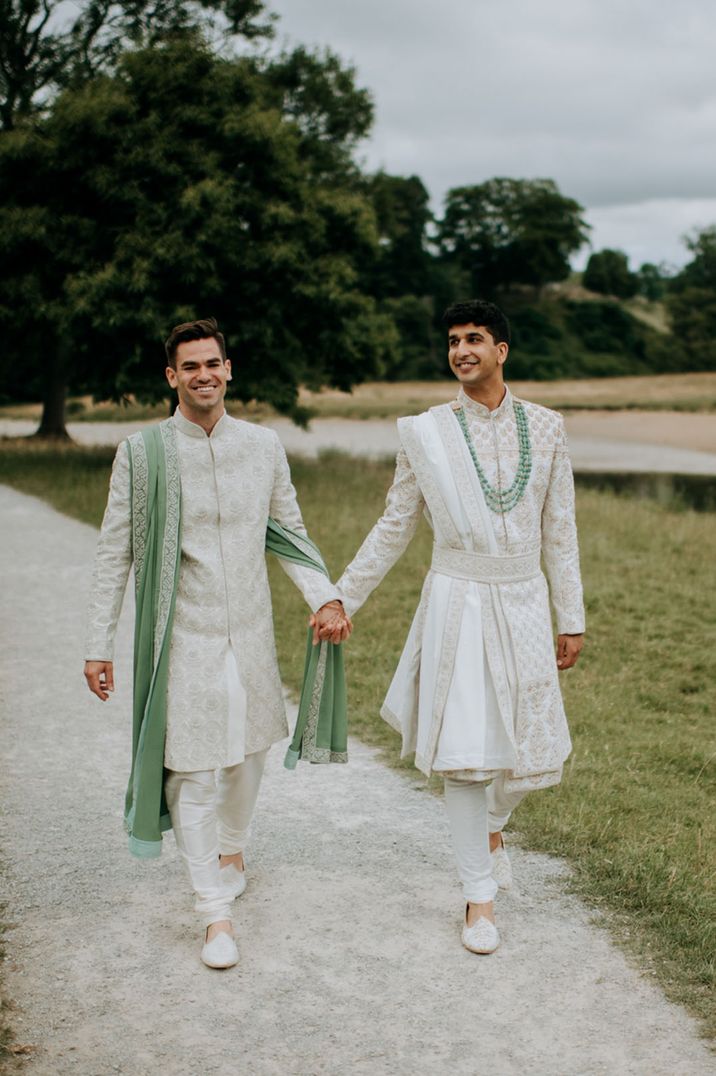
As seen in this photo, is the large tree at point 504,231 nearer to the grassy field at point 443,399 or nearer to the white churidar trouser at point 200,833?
the grassy field at point 443,399

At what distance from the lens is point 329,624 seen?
392 centimetres

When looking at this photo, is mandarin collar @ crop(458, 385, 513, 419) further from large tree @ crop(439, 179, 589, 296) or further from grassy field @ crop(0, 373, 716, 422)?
large tree @ crop(439, 179, 589, 296)

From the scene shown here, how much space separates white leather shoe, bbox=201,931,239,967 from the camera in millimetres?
3520

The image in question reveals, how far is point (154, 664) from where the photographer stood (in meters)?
3.67

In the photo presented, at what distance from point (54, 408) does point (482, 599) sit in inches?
1028

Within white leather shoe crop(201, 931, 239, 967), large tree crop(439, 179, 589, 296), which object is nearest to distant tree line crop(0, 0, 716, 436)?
white leather shoe crop(201, 931, 239, 967)

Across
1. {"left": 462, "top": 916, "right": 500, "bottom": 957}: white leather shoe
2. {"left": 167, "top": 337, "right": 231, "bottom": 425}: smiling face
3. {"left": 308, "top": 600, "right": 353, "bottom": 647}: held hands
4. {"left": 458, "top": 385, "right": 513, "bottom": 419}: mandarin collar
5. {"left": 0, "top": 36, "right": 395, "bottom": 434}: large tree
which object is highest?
{"left": 0, "top": 36, "right": 395, "bottom": 434}: large tree

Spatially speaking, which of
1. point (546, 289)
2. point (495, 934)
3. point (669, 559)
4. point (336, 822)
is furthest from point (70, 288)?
A: point (546, 289)

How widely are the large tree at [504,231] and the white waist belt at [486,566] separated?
7699cm

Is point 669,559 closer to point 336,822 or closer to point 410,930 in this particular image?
point 336,822

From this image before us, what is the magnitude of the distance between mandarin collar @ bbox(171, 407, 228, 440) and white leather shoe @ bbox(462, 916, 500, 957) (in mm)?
1821

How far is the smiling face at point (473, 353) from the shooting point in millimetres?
3715

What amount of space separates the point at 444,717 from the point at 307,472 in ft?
58.4

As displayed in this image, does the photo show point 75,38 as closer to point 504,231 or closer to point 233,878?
point 233,878
